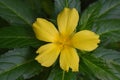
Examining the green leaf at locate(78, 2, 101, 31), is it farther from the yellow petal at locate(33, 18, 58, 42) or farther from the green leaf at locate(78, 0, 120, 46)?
the yellow petal at locate(33, 18, 58, 42)

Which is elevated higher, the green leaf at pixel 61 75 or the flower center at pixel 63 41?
the flower center at pixel 63 41

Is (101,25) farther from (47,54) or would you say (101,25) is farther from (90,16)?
(47,54)

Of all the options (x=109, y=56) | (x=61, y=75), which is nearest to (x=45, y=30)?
(x=61, y=75)

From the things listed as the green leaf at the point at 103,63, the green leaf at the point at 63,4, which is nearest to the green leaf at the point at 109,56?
the green leaf at the point at 103,63

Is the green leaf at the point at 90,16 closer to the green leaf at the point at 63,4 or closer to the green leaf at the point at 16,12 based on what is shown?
the green leaf at the point at 63,4

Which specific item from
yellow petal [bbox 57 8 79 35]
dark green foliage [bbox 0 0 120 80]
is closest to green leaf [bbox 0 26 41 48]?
dark green foliage [bbox 0 0 120 80]

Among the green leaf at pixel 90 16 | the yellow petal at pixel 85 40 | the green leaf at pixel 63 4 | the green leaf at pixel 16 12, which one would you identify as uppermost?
the green leaf at pixel 16 12
